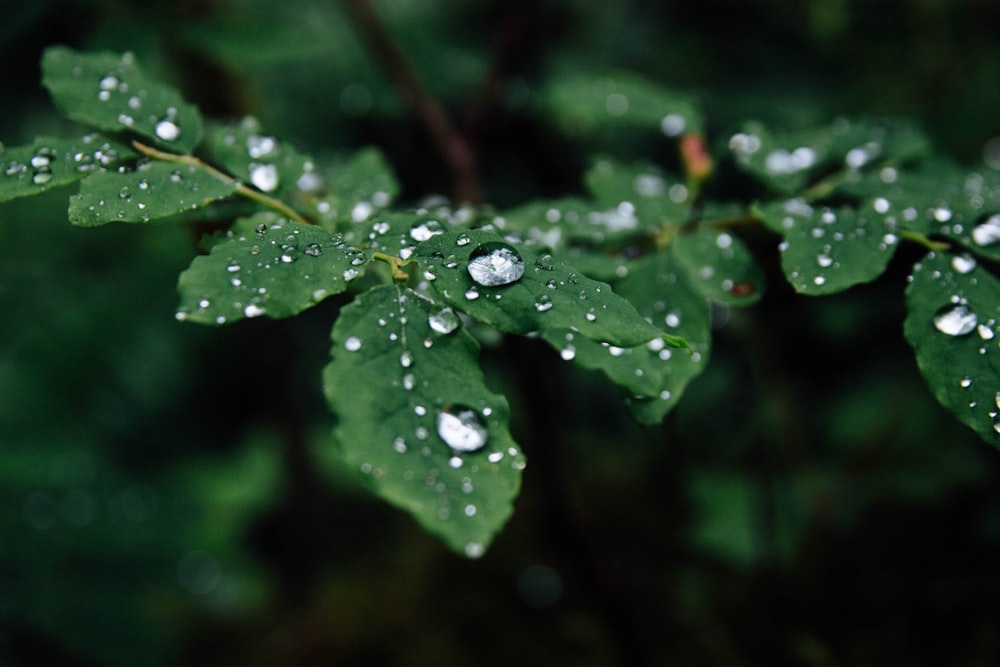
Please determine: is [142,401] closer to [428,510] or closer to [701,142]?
[701,142]

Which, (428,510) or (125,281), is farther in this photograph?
(125,281)

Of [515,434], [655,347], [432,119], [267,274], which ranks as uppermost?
[267,274]

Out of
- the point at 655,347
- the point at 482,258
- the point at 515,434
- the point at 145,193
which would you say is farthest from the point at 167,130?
the point at 515,434

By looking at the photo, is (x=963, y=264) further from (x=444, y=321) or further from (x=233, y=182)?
(x=233, y=182)

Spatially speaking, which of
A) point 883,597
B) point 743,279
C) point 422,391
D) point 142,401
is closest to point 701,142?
point 743,279

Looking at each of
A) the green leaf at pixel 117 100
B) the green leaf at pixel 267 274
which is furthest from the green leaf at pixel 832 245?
the green leaf at pixel 117 100

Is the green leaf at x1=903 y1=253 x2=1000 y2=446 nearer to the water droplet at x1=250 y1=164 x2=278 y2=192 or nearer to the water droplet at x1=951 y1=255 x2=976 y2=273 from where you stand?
the water droplet at x1=951 y1=255 x2=976 y2=273
